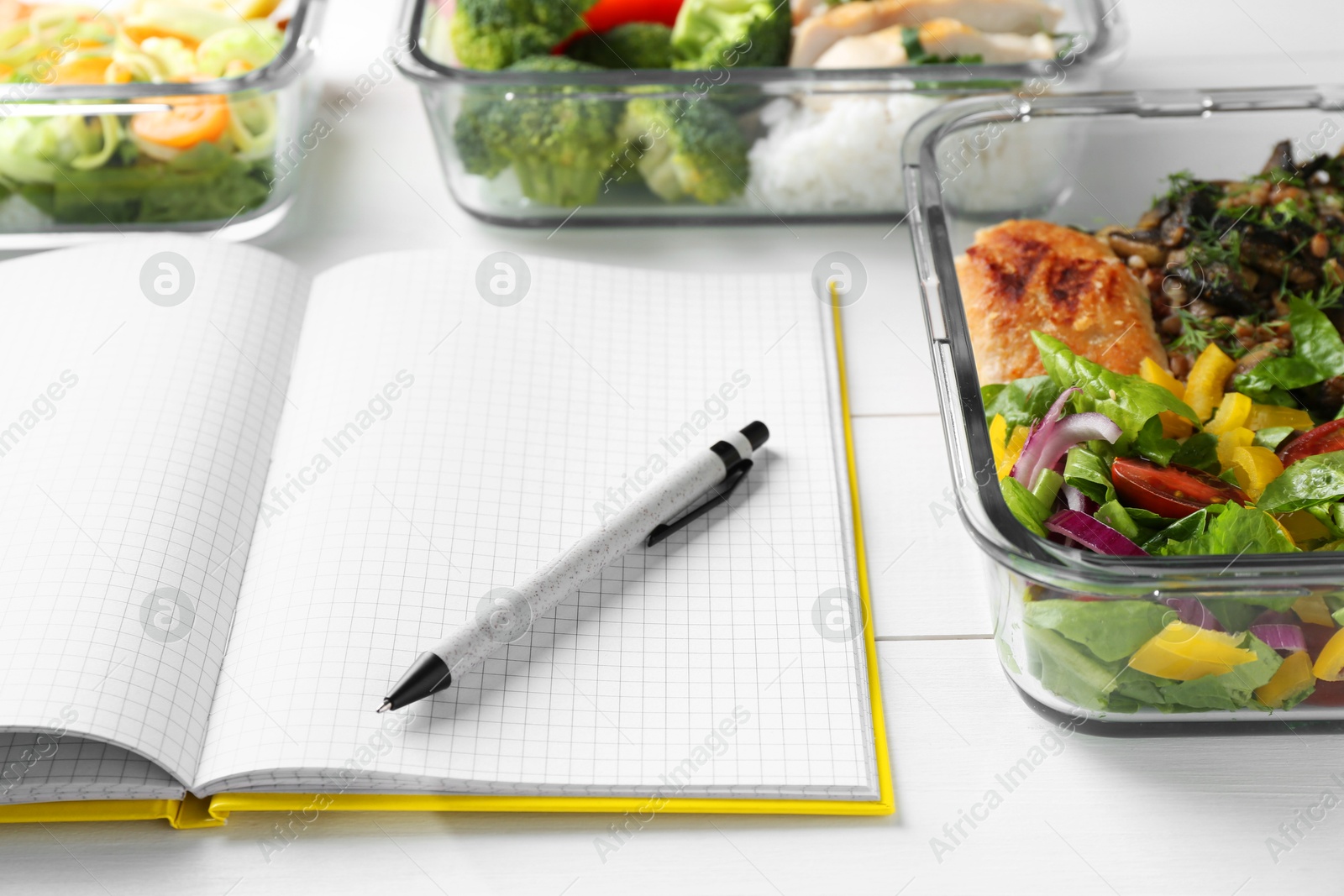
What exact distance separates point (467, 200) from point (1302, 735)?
2.90 ft

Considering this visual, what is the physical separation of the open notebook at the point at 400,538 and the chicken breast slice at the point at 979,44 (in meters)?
0.28

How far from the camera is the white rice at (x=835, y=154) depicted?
1060 mm

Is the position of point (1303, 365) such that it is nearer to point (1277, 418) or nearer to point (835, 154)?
point (1277, 418)

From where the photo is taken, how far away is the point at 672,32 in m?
1.20

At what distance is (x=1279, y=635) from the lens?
2.20 ft

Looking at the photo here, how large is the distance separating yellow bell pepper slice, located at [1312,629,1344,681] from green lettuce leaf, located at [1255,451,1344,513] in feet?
0.32

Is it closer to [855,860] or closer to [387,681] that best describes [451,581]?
[387,681]

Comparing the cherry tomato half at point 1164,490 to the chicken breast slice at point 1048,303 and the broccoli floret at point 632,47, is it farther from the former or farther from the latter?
the broccoli floret at point 632,47

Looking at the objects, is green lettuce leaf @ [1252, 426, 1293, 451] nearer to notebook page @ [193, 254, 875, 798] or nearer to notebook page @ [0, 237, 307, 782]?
notebook page @ [193, 254, 875, 798]

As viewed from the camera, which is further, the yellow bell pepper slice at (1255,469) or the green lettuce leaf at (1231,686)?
the yellow bell pepper slice at (1255,469)

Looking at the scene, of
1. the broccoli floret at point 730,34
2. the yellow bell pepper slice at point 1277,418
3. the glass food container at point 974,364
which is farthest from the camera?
the broccoli floret at point 730,34

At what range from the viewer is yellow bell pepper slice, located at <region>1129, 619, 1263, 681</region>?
66 centimetres

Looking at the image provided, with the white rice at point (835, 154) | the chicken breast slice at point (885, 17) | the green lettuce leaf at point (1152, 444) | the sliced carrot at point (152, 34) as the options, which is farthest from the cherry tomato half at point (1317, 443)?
the sliced carrot at point (152, 34)

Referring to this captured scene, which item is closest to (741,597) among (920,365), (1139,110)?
(920,365)
